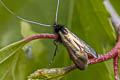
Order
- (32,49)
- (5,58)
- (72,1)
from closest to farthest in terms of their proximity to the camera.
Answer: (5,58) → (32,49) → (72,1)

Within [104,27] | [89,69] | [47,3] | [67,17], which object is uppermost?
[47,3]

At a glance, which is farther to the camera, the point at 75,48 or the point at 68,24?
the point at 68,24

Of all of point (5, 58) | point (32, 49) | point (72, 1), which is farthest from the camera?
point (72, 1)

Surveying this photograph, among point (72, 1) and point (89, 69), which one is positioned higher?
point (72, 1)

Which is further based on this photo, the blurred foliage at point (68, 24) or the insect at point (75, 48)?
the blurred foliage at point (68, 24)

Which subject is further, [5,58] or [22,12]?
[22,12]

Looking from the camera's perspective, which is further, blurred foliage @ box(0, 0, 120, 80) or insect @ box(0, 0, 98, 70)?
blurred foliage @ box(0, 0, 120, 80)

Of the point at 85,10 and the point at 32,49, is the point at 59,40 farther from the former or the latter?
the point at 85,10

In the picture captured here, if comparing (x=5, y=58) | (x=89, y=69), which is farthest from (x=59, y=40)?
(x=89, y=69)
